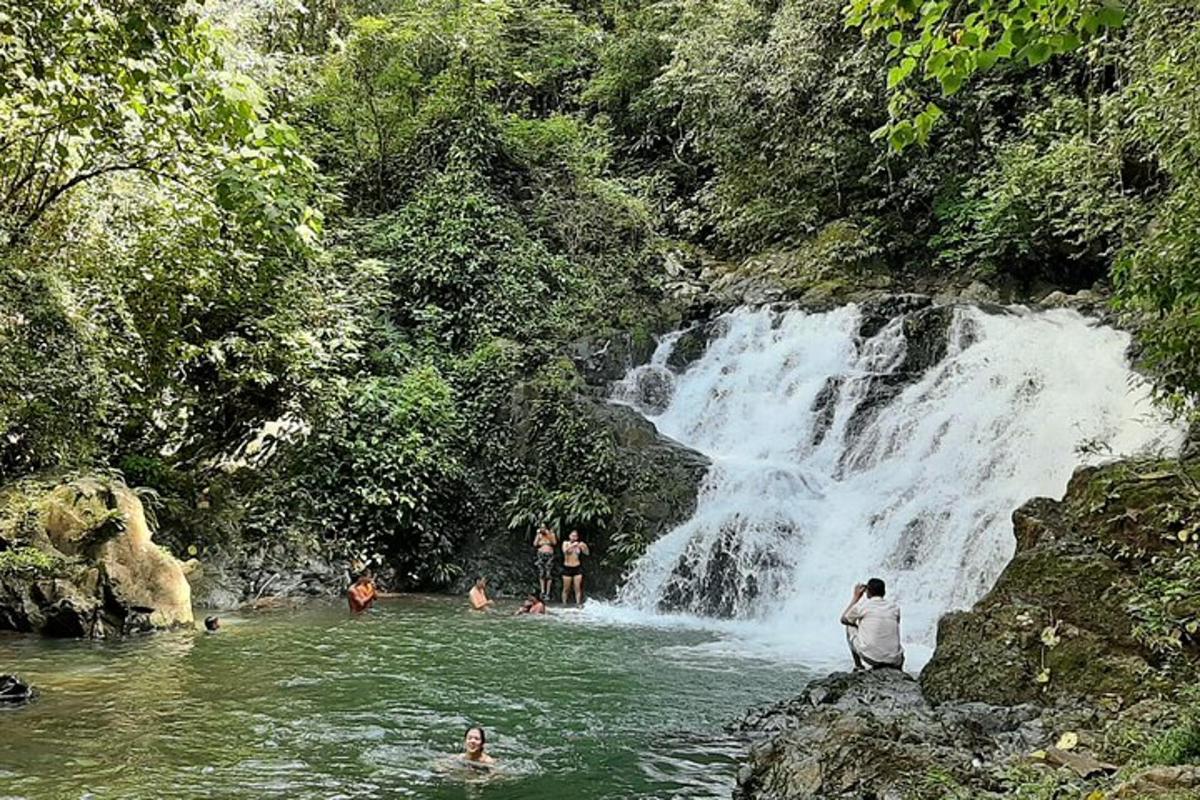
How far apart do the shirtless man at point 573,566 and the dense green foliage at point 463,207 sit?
630 millimetres

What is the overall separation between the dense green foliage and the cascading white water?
190 centimetres

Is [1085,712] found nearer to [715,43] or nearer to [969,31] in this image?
[969,31]

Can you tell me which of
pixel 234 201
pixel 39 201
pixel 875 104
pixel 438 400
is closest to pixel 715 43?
pixel 875 104

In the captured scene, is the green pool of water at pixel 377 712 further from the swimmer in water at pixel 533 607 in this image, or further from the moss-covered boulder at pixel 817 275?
the moss-covered boulder at pixel 817 275

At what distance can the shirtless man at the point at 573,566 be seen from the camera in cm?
1599

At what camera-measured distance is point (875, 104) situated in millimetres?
21203

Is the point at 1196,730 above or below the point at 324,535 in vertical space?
below

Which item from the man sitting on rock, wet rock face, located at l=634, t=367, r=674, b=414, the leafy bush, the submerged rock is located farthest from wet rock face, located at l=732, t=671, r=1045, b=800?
wet rock face, located at l=634, t=367, r=674, b=414

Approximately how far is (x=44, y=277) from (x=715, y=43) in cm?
1790

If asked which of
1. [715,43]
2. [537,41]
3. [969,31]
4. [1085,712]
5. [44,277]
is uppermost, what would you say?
[537,41]

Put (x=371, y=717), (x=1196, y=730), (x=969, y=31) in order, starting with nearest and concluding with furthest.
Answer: (x=969, y=31), (x=1196, y=730), (x=371, y=717)

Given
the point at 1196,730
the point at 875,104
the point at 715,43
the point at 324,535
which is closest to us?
the point at 1196,730

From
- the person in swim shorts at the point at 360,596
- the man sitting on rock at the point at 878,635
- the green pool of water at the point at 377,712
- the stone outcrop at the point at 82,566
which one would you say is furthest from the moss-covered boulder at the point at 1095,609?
the stone outcrop at the point at 82,566

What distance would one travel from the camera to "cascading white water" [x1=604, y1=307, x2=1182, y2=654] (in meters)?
12.8
